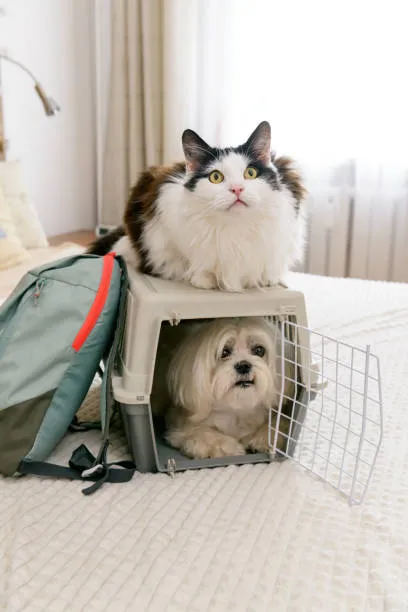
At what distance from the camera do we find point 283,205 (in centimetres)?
113

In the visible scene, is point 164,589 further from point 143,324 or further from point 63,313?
point 63,313

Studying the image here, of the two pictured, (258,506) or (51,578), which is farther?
(258,506)

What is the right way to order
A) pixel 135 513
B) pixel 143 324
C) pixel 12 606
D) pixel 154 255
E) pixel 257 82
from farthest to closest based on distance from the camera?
1. pixel 257 82
2. pixel 154 255
3. pixel 143 324
4. pixel 135 513
5. pixel 12 606

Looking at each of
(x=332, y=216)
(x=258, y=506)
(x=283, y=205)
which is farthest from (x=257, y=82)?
(x=258, y=506)

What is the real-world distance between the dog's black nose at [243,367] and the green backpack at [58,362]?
230 millimetres

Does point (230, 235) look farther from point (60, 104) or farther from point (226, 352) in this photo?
point (60, 104)

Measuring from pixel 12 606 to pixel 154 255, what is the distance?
696 millimetres

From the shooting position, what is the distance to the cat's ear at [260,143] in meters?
1.11

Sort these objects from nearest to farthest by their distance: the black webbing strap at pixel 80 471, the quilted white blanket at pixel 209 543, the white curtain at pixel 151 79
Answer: the quilted white blanket at pixel 209 543
the black webbing strap at pixel 80 471
the white curtain at pixel 151 79

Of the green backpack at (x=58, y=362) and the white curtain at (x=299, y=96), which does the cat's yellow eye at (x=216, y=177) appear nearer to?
the green backpack at (x=58, y=362)

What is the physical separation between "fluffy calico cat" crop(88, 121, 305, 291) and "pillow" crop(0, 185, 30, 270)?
3.61 ft

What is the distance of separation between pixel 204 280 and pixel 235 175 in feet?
0.66

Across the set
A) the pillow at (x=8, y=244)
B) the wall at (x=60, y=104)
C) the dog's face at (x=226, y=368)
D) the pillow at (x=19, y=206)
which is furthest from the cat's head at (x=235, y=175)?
the wall at (x=60, y=104)

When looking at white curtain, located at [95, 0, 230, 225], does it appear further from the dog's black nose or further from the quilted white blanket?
the quilted white blanket
